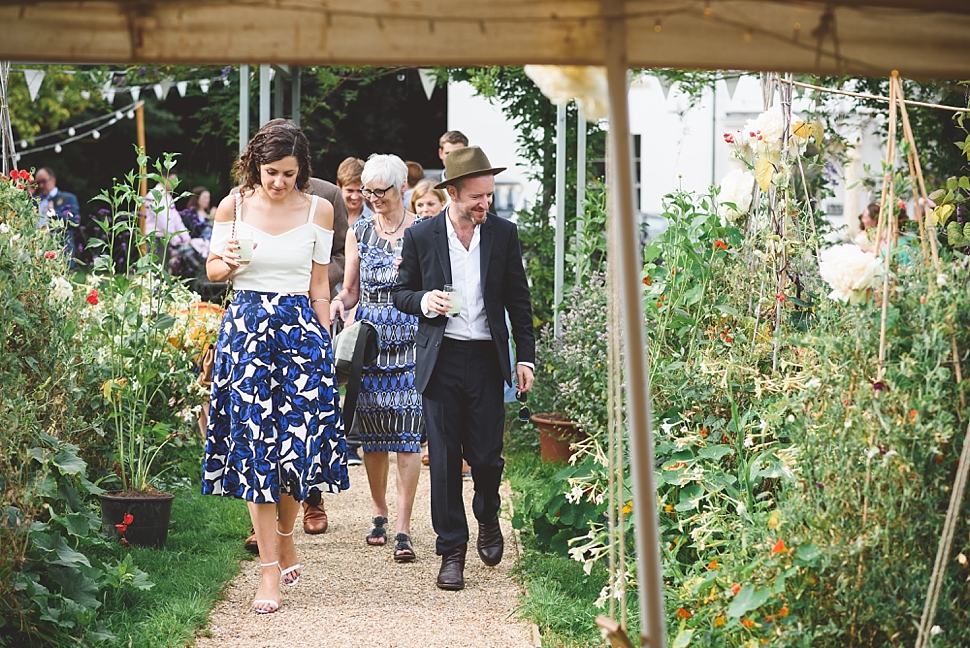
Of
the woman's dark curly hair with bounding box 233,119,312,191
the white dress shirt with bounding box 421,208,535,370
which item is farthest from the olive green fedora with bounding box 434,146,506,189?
the woman's dark curly hair with bounding box 233,119,312,191

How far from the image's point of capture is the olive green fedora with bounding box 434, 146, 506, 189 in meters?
4.43

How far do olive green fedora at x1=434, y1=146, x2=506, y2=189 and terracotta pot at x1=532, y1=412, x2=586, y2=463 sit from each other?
2161 millimetres

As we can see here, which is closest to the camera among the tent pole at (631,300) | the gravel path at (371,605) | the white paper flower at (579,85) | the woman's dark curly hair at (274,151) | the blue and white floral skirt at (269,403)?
the tent pole at (631,300)

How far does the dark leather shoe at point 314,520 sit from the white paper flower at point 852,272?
314cm

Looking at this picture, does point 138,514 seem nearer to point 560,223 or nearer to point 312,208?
point 312,208

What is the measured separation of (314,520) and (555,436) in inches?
66.2

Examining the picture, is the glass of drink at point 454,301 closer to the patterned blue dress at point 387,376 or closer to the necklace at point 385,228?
the patterned blue dress at point 387,376

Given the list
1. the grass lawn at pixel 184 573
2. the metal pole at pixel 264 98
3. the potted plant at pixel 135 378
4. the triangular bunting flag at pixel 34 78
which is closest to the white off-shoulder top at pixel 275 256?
the potted plant at pixel 135 378

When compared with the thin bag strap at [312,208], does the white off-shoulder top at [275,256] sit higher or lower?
lower

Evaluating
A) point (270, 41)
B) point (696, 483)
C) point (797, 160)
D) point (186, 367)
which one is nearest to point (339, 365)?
point (186, 367)

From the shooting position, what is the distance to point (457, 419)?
14.9 feet

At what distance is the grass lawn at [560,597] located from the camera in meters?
3.73

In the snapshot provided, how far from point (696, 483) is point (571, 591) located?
0.75 m

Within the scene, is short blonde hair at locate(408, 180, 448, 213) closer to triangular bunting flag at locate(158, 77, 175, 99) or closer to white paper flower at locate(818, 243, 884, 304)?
white paper flower at locate(818, 243, 884, 304)
